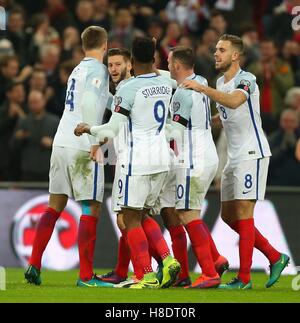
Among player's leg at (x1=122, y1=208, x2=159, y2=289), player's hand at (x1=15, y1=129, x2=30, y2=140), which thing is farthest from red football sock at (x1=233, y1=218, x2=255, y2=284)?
player's hand at (x1=15, y1=129, x2=30, y2=140)

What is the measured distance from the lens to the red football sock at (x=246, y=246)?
11.1 metres

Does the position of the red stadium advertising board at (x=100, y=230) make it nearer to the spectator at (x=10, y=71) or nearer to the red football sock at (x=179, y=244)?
the spectator at (x=10, y=71)

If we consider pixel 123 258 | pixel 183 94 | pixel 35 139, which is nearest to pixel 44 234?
pixel 123 258

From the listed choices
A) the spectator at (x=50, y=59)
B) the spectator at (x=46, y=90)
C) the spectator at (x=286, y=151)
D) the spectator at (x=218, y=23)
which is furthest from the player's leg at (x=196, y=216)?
the spectator at (x=218, y=23)

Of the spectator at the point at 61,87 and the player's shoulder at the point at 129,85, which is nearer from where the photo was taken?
the player's shoulder at the point at 129,85

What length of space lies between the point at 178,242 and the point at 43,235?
4.29ft

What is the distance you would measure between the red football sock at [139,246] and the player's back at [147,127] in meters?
0.54

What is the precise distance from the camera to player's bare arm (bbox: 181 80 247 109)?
10508 millimetres

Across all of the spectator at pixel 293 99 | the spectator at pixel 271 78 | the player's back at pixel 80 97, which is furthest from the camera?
the spectator at pixel 271 78

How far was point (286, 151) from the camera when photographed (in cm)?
1567

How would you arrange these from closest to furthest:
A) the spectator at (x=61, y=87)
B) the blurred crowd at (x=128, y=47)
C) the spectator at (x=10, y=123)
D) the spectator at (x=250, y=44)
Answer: the blurred crowd at (x=128, y=47) < the spectator at (x=10, y=123) < the spectator at (x=61, y=87) < the spectator at (x=250, y=44)

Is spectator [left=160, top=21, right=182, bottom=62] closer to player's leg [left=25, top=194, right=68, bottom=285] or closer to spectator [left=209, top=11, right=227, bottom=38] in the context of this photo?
spectator [left=209, top=11, right=227, bottom=38]

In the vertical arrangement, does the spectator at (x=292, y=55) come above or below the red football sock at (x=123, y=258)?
above

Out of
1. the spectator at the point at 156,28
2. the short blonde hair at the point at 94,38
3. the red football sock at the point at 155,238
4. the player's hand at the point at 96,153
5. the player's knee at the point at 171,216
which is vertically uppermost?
the spectator at the point at 156,28
